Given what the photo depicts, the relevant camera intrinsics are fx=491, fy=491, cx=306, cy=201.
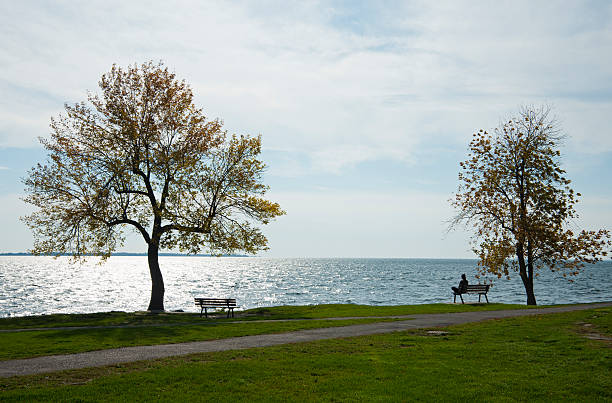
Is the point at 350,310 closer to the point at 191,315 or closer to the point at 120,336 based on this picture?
the point at 191,315

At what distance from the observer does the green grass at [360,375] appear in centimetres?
960

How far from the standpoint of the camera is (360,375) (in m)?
11.2

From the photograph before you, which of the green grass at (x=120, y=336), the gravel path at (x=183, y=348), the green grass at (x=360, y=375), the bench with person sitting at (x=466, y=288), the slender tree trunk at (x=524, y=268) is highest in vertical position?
the slender tree trunk at (x=524, y=268)

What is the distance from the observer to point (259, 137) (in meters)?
30.7

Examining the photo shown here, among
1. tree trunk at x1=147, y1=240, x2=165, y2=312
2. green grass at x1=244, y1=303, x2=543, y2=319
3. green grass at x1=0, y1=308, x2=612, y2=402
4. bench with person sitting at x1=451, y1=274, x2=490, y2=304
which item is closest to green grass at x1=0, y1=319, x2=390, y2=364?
green grass at x1=0, y1=308, x2=612, y2=402

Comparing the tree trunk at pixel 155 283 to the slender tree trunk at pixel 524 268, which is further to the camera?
the slender tree trunk at pixel 524 268

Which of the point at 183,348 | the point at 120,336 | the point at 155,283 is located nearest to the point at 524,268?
the point at 155,283

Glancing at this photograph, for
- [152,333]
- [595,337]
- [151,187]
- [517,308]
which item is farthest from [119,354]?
[517,308]

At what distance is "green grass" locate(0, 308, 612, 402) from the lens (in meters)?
9.60

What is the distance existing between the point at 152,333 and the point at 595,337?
15.3 m

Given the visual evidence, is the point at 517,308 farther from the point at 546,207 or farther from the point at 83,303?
the point at 83,303

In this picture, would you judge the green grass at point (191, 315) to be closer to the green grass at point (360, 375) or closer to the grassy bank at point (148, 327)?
the grassy bank at point (148, 327)

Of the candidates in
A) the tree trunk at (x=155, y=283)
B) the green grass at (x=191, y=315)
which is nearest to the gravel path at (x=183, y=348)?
the green grass at (x=191, y=315)

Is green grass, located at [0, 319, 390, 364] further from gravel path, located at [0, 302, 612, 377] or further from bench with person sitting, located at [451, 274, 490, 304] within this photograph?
bench with person sitting, located at [451, 274, 490, 304]
